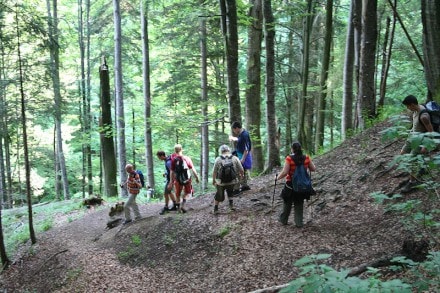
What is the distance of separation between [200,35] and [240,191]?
953cm

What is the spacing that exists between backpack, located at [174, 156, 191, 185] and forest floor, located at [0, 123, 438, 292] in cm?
89

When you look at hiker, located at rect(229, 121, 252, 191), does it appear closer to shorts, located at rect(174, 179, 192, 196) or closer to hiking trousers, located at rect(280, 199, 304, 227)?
shorts, located at rect(174, 179, 192, 196)

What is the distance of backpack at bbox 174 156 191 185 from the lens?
9844 mm

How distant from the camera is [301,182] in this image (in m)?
7.05

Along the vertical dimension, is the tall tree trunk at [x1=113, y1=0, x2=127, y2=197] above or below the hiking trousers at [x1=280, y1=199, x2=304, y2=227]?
above

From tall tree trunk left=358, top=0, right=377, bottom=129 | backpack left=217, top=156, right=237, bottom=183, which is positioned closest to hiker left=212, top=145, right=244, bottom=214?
backpack left=217, top=156, right=237, bottom=183

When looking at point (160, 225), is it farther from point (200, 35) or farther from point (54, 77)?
point (200, 35)

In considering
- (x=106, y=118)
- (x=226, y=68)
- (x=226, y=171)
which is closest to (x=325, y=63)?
(x=226, y=68)

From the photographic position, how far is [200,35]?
56.6ft

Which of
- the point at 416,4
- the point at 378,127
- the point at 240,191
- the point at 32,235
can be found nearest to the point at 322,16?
the point at 416,4

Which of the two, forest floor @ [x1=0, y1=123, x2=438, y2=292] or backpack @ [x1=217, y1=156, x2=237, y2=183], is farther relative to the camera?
backpack @ [x1=217, y1=156, x2=237, y2=183]

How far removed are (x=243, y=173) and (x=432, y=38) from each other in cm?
479

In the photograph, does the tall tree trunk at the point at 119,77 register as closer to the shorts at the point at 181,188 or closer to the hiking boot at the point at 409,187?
the shorts at the point at 181,188

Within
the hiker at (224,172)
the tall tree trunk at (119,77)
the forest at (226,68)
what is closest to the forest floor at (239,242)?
the hiker at (224,172)
